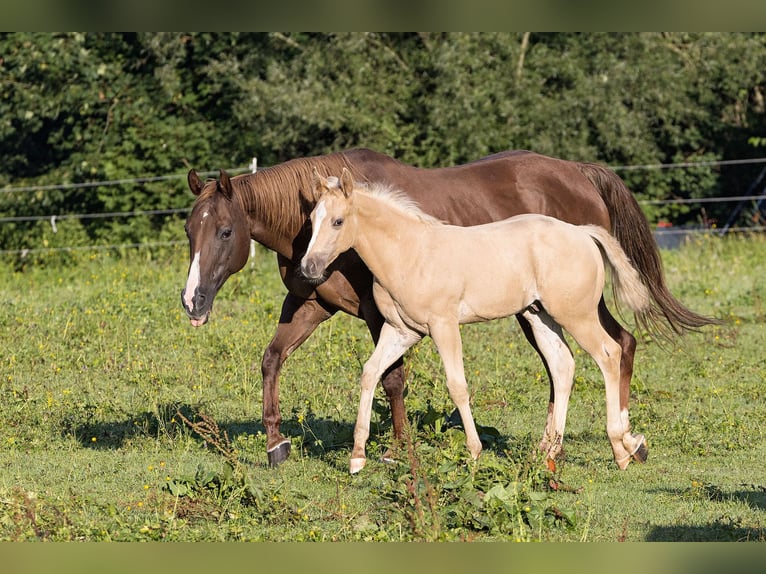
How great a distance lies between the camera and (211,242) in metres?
6.30

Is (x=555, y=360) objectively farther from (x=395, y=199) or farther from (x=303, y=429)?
(x=303, y=429)

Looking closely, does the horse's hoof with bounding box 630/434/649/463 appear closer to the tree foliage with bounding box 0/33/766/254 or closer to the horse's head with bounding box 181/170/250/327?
the horse's head with bounding box 181/170/250/327

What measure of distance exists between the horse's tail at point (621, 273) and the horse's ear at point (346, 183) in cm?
159

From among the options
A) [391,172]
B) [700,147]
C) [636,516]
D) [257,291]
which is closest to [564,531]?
[636,516]

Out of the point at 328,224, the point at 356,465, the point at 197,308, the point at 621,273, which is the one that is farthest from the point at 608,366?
the point at 197,308

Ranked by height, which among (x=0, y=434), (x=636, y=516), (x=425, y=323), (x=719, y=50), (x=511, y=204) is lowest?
(x=0, y=434)

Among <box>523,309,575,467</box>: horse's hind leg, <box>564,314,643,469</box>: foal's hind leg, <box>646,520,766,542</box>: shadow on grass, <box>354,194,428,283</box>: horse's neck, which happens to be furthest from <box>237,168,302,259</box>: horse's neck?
<box>646,520,766,542</box>: shadow on grass

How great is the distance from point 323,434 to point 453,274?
197 centimetres

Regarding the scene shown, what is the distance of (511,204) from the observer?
291 inches

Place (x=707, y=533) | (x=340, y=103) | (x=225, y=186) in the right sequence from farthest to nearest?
1. (x=340, y=103)
2. (x=225, y=186)
3. (x=707, y=533)

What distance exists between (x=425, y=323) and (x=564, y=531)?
1.60m

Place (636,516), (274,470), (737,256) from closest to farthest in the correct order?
(636,516) → (274,470) → (737,256)

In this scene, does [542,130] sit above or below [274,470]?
above

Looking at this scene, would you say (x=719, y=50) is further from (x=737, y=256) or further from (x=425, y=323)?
(x=425, y=323)
